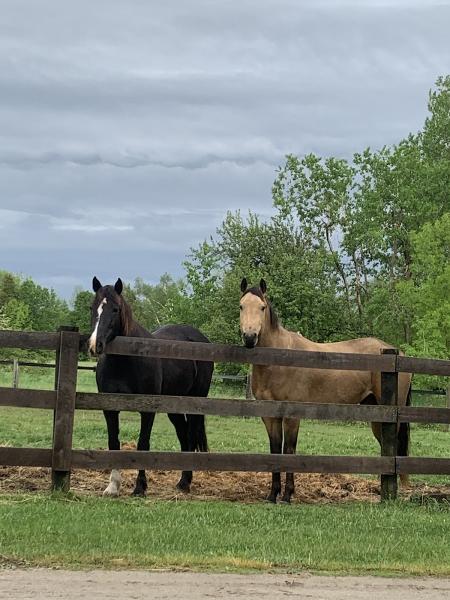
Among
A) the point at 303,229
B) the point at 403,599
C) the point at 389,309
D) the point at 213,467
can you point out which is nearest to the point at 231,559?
the point at 403,599

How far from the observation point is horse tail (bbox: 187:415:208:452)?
10344 millimetres

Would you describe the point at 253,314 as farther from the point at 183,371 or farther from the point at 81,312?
the point at 81,312

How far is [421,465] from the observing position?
8812 mm

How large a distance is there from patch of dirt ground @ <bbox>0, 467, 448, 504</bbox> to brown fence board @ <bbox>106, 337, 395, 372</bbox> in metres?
1.51

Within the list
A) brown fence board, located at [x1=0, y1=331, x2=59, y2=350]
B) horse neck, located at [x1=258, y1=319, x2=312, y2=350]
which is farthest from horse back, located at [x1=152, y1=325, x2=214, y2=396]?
brown fence board, located at [x1=0, y1=331, x2=59, y2=350]

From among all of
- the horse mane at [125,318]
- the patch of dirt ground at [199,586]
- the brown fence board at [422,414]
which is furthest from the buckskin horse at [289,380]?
the patch of dirt ground at [199,586]

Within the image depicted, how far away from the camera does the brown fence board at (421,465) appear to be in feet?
28.6

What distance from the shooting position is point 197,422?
10359 millimetres

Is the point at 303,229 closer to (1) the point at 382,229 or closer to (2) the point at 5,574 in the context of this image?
(1) the point at 382,229

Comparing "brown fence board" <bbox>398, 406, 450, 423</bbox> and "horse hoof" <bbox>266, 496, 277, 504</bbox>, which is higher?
"brown fence board" <bbox>398, 406, 450, 423</bbox>

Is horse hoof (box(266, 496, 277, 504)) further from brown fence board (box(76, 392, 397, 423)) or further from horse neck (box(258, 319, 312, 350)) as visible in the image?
horse neck (box(258, 319, 312, 350))

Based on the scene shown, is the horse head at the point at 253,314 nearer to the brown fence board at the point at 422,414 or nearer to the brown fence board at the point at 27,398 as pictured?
the brown fence board at the point at 422,414

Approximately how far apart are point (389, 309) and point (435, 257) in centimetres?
890

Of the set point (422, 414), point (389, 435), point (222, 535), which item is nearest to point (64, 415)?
point (222, 535)
